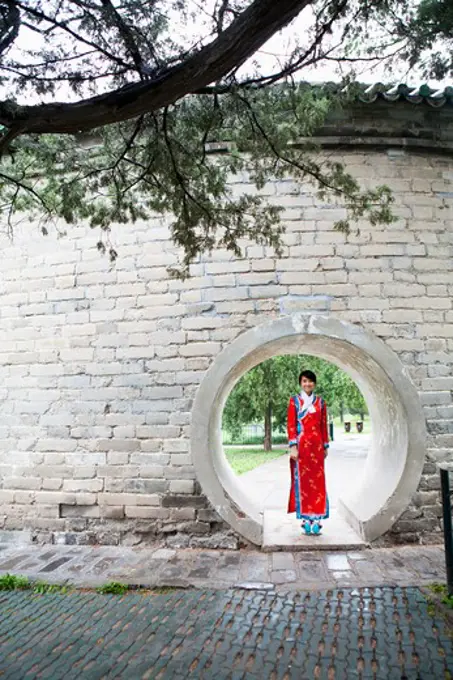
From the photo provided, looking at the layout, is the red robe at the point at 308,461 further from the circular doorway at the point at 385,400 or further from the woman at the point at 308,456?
the circular doorway at the point at 385,400

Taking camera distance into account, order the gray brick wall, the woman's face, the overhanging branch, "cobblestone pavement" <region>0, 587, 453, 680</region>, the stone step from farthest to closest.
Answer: the woman's face → the gray brick wall → the stone step → "cobblestone pavement" <region>0, 587, 453, 680</region> → the overhanging branch

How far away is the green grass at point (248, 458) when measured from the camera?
12.0 metres

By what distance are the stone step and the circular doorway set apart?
13 cm

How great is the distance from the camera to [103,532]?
4.50 m

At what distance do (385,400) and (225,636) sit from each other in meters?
3.04

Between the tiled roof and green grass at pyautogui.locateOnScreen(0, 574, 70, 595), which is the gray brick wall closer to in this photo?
the tiled roof

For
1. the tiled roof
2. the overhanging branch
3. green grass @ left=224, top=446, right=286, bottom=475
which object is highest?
the tiled roof

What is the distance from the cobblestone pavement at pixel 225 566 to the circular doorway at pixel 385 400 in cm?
36

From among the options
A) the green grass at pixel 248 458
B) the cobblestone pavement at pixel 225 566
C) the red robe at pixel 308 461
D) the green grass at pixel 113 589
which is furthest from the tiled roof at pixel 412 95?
the green grass at pixel 248 458

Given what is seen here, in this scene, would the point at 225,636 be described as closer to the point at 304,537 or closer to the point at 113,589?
the point at 113,589

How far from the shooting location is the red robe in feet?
15.9

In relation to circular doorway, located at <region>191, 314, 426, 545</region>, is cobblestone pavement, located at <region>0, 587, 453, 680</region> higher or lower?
lower

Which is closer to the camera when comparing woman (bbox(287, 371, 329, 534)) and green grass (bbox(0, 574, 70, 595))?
green grass (bbox(0, 574, 70, 595))

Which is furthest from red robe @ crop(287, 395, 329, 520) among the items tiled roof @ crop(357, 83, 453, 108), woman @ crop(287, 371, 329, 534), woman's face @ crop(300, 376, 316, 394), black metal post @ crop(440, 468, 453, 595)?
tiled roof @ crop(357, 83, 453, 108)
